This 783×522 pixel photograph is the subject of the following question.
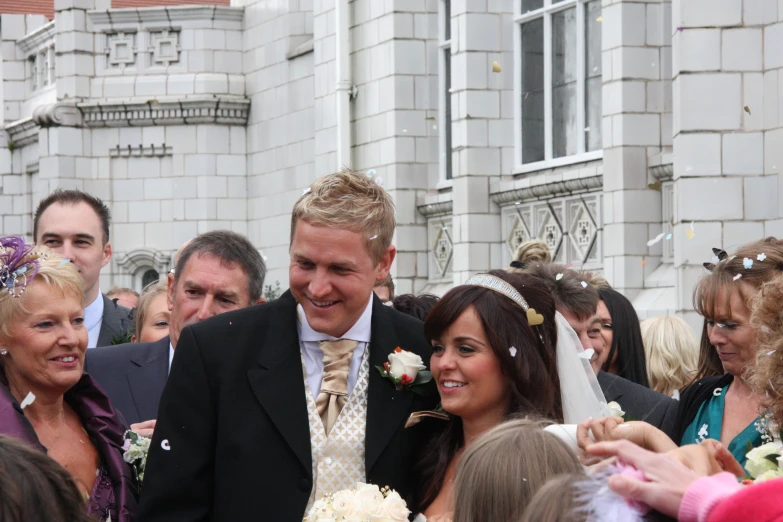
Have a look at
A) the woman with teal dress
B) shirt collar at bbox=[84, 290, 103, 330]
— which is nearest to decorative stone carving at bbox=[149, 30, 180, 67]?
shirt collar at bbox=[84, 290, 103, 330]

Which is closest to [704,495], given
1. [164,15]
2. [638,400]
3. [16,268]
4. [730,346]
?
[730,346]

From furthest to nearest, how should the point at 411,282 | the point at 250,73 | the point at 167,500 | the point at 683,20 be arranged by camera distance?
the point at 250,73, the point at 411,282, the point at 683,20, the point at 167,500

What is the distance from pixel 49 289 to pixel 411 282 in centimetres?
1152

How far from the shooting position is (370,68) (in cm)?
1645

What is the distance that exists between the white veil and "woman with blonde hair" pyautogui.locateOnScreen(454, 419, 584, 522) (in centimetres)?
129

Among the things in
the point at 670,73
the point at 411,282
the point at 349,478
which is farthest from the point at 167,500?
the point at 411,282

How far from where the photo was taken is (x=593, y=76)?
43.7 feet

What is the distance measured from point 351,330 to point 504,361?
0.53 meters

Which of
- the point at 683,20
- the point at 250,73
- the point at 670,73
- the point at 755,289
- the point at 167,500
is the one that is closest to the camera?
the point at 167,500

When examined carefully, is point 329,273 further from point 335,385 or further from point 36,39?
point 36,39

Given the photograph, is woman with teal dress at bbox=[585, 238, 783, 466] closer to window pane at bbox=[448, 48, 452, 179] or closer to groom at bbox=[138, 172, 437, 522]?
groom at bbox=[138, 172, 437, 522]

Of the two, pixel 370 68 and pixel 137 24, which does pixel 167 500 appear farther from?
pixel 137 24

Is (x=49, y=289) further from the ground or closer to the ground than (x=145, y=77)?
closer to the ground

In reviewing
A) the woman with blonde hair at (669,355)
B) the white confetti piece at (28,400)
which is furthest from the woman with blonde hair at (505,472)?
the woman with blonde hair at (669,355)
